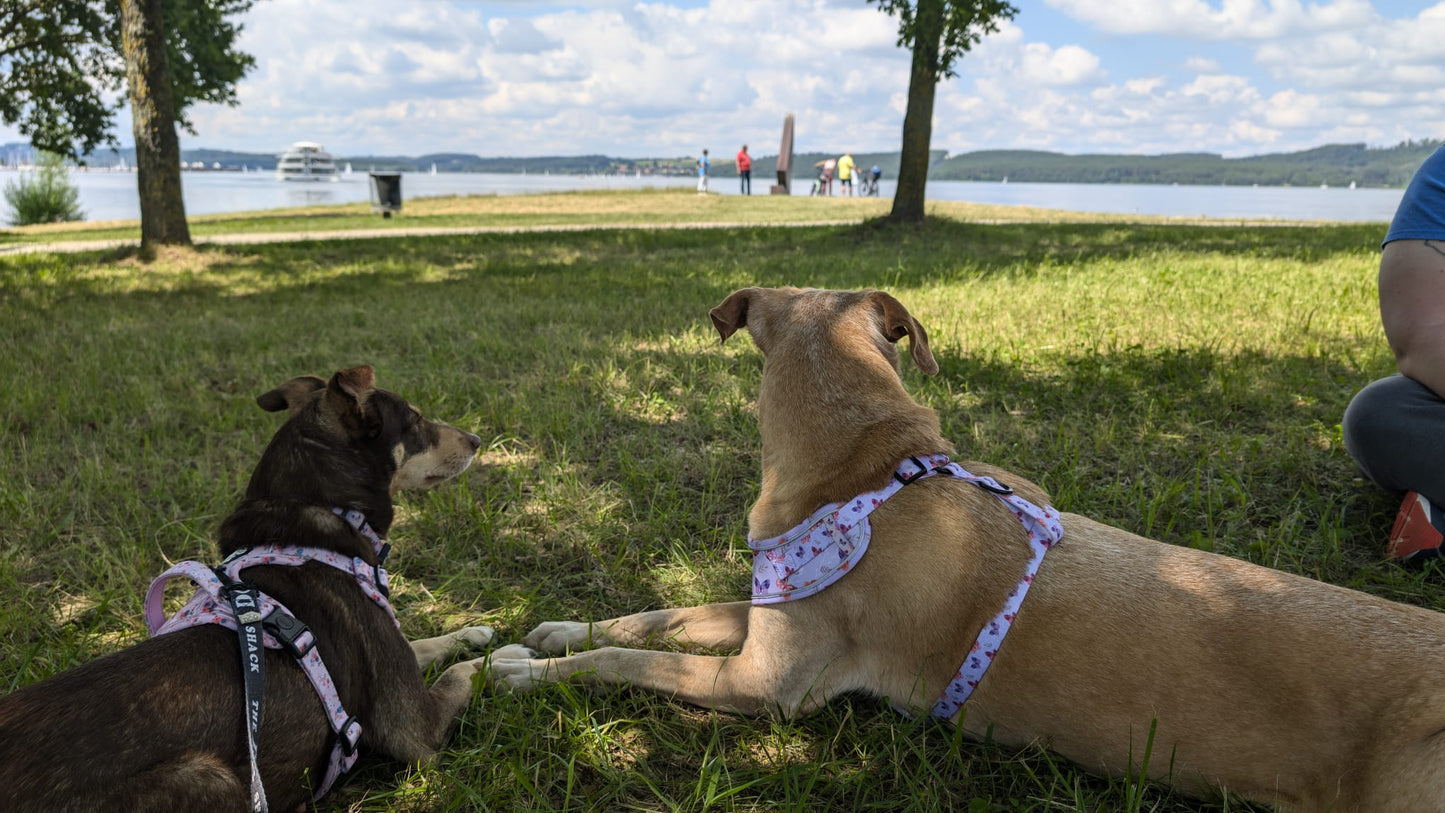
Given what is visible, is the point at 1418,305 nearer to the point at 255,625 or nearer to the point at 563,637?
the point at 563,637

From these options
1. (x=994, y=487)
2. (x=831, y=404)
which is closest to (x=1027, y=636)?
(x=994, y=487)

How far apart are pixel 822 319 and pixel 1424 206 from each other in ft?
9.85

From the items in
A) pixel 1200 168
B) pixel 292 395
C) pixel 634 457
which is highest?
pixel 1200 168

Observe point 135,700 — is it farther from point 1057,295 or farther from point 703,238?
point 703,238

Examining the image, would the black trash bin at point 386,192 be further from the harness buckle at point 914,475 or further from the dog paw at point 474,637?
the harness buckle at point 914,475

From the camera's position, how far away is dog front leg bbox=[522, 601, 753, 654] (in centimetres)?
341

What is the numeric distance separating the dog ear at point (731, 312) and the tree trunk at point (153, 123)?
1304 cm

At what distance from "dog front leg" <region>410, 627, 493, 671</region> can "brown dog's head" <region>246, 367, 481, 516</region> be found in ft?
2.04

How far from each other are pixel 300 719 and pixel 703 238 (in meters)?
14.5

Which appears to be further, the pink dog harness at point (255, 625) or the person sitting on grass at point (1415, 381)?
the person sitting on grass at point (1415, 381)

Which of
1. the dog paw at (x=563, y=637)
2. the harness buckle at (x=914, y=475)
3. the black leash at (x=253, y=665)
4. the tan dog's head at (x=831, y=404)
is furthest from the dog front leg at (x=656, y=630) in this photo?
the black leash at (x=253, y=665)

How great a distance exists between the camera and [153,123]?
42.4ft

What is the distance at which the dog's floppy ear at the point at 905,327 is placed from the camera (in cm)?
333

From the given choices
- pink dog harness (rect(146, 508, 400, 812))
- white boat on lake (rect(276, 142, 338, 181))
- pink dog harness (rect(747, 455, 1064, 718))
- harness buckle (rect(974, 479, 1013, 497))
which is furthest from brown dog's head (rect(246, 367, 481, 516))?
white boat on lake (rect(276, 142, 338, 181))
